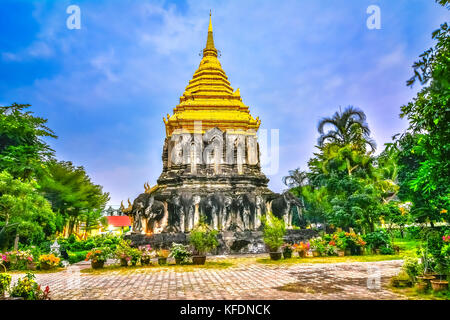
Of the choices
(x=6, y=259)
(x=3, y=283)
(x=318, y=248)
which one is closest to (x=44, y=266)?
(x=6, y=259)

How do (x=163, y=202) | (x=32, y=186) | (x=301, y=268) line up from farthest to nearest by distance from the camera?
(x=163, y=202), (x=32, y=186), (x=301, y=268)

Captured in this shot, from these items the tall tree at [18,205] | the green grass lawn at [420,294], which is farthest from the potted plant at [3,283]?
the tall tree at [18,205]

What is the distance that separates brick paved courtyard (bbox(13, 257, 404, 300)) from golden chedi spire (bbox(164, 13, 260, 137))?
43.7 ft

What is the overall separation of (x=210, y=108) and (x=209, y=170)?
521 cm

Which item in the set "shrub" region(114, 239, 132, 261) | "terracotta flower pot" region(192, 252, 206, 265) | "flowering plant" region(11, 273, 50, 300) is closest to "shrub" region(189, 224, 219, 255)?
"terracotta flower pot" region(192, 252, 206, 265)

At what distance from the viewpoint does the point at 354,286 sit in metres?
6.70

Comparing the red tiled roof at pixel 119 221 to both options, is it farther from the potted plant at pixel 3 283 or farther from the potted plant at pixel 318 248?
the potted plant at pixel 3 283

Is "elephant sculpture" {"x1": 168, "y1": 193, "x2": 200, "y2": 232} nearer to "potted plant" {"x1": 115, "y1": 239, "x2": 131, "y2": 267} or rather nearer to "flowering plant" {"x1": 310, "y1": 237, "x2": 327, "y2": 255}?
"potted plant" {"x1": 115, "y1": 239, "x2": 131, "y2": 267}

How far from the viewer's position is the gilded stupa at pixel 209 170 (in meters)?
16.8

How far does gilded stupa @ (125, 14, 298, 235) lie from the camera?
16.8 meters
